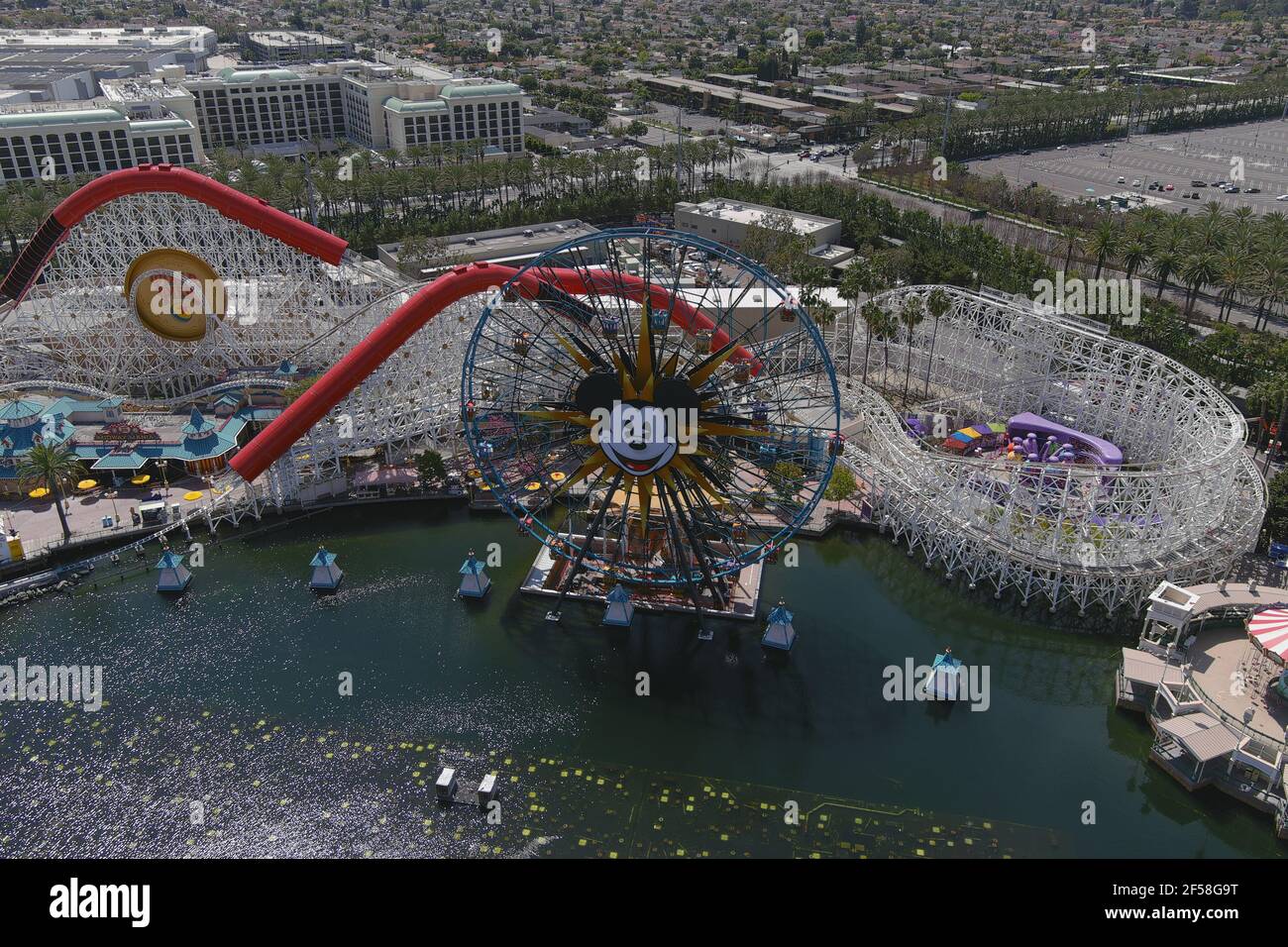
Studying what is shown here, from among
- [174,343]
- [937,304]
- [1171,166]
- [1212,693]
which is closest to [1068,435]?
[937,304]

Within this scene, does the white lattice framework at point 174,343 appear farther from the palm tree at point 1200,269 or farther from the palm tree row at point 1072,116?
the palm tree row at point 1072,116

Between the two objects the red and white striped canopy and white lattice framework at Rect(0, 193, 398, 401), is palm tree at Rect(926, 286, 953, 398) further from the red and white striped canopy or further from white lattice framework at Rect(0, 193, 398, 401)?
white lattice framework at Rect(0, 193, 398, 401)

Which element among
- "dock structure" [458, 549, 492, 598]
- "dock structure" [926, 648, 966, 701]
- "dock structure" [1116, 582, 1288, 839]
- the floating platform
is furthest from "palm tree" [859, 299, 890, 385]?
"dock structure" [458, 549, 492, 598]

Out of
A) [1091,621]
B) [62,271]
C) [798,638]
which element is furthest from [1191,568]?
[62,271]

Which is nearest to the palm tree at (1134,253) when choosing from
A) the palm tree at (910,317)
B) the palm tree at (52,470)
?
the palm tree at (910,317)

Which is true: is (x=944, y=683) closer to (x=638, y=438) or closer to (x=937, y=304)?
(x=638, y=438)
